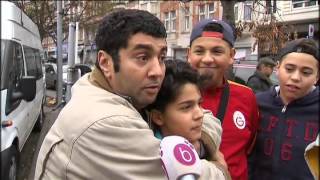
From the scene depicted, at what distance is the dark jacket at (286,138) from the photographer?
2.29 metres

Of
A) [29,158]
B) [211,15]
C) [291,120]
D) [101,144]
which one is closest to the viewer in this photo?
[101,144]

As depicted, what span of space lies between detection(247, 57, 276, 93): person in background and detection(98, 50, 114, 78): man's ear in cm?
602

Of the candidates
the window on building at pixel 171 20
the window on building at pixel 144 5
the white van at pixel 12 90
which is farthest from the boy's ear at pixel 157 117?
the window on building at pixel 144 5

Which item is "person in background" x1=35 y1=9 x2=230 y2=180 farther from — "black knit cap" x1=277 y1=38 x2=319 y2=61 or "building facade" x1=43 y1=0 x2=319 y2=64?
"building facade" x1=43 y1=0 x2=319 y2=64

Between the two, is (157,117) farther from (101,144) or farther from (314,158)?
(314,158)

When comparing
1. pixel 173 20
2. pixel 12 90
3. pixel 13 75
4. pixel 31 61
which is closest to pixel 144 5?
pixel 173 20

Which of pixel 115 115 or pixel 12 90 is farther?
pixel 12 90

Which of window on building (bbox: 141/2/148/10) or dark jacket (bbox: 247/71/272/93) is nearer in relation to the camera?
dark jacket (bbox: 247/71/272/93)

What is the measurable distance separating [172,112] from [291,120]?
850 mm

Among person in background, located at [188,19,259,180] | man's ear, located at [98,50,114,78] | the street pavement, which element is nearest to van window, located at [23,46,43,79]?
the street pavement

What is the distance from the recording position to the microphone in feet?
4.71

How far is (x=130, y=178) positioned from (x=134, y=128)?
0.15 meters

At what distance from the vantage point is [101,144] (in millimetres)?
1358

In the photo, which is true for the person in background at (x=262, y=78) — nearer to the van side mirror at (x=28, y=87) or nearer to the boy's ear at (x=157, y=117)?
the van side mirror at (x=28, y=87)
